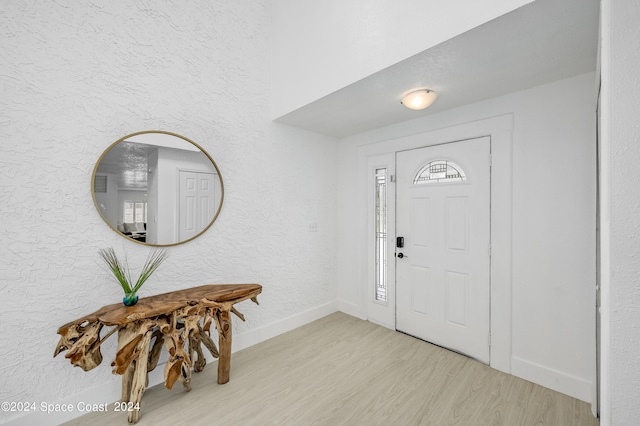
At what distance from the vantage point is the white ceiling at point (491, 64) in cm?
135

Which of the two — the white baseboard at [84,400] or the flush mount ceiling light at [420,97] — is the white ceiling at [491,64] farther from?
the white baseboard at [84,400]

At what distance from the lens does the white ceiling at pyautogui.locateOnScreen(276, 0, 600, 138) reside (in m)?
1.35

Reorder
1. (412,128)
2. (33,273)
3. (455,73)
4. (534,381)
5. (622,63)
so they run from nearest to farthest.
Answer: (622,63)
(33,273)
(455,73)
(534,381)
(412,128)

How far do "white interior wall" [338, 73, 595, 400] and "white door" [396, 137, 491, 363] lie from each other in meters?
0.25

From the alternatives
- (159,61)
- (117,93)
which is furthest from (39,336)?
(159,61)

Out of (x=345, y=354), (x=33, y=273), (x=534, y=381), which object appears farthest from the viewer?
(x=345, y=354)

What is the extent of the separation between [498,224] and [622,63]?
5.15 feet

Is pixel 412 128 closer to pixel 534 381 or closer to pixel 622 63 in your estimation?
pixel 622 63

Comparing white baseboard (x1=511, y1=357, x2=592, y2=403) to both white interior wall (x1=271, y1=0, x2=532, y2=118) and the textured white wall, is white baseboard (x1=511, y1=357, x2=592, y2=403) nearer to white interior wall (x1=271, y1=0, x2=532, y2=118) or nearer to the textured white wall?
the textured white wall

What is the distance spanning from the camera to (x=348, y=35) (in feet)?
6.64

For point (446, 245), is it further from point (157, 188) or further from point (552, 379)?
point (157, 188)

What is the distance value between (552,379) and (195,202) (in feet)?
10.5

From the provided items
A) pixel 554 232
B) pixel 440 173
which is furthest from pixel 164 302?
pixel 554 232

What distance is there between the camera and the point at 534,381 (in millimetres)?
2033
